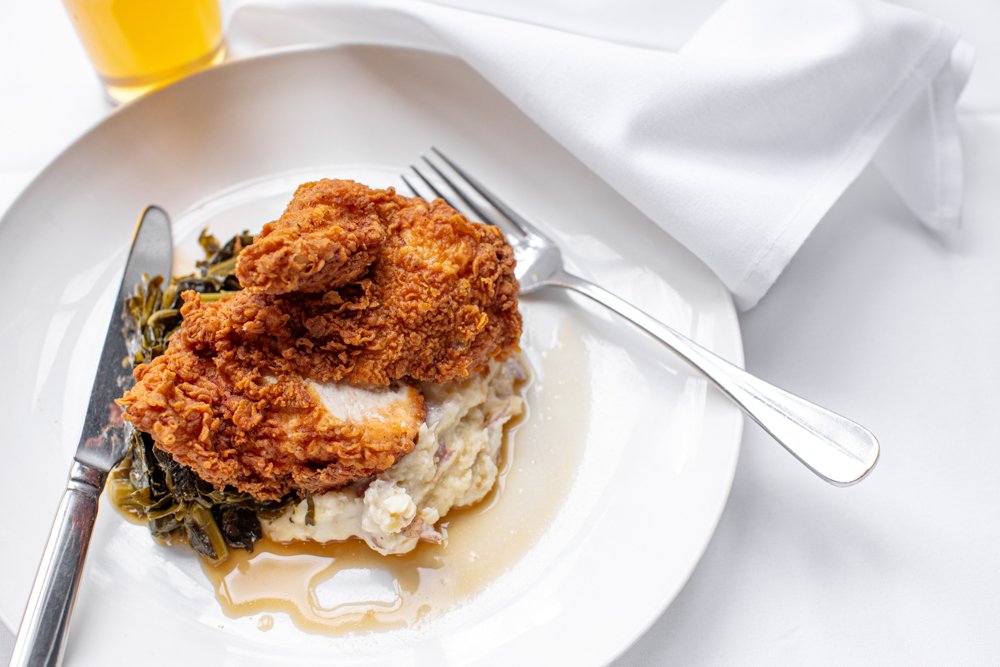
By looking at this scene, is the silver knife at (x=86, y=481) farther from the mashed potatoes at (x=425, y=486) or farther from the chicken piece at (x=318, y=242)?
the chicken piece at (x=318, y=242)

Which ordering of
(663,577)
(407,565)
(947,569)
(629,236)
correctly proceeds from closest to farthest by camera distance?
(663,577) → (407,565) → (947,569) → (629,236)

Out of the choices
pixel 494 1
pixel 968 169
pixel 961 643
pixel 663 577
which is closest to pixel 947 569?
pixel 961 643

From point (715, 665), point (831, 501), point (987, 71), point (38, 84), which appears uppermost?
point (38, 84)

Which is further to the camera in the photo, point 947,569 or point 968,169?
point 968,169

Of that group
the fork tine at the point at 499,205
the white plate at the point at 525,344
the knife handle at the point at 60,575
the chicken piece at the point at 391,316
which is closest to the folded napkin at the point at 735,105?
the white plate at the point at 525,344

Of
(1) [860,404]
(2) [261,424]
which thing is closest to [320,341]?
(2) [261,424]

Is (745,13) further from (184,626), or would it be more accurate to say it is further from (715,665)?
(184,626)
